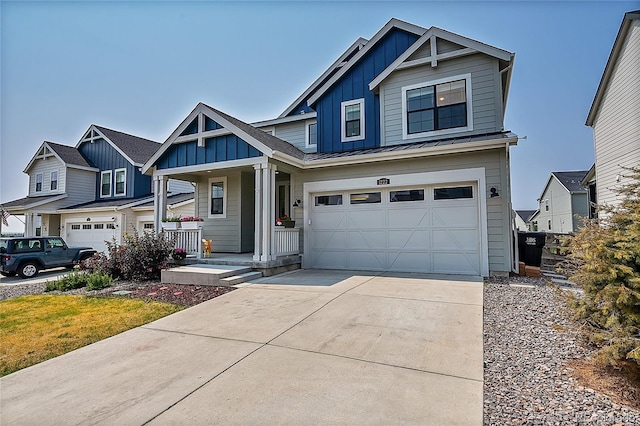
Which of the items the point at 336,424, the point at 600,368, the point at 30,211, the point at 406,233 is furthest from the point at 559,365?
the point at 30,211

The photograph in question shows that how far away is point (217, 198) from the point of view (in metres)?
12.2

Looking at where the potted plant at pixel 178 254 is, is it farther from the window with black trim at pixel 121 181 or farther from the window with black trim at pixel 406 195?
the window with black trim at pixel 121 181

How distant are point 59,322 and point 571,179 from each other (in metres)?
35.1

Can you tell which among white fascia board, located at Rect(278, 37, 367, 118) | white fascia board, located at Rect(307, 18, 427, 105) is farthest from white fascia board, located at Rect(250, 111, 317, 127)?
white fascia board, located at Rect(307, 18, 427, 105)

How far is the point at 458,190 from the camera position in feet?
28.2

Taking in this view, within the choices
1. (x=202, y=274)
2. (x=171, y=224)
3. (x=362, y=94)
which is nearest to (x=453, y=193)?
(x=362, y=94)

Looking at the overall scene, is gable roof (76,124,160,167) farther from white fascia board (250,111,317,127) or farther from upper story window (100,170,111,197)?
white fascia board (250,111,317,127)

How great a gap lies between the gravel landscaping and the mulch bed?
5.00 m

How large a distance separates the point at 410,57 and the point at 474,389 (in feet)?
31.3

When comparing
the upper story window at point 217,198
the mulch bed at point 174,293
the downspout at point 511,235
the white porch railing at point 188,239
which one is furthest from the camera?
the upper story window at point 217,198

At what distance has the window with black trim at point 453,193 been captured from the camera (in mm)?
8484

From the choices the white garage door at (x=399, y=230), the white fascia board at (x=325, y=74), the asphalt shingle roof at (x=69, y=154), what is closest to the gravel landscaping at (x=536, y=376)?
the white garage door at (x=399, y=230)

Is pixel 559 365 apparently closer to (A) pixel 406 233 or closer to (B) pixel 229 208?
(A) pixel 406 233

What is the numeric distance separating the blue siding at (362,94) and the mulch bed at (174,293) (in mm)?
6104
